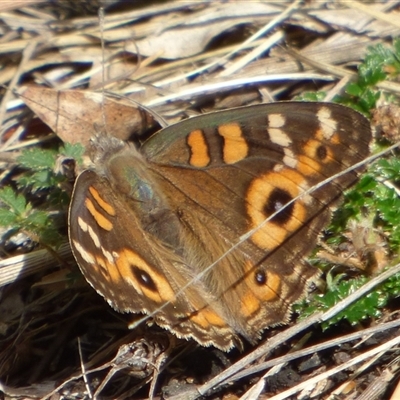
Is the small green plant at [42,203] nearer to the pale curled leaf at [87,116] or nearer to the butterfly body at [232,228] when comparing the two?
the pale curled leaf at [87,116]

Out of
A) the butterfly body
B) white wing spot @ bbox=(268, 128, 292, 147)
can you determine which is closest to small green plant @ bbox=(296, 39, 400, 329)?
the butterfly body

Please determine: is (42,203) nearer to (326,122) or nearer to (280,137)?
(280,137)

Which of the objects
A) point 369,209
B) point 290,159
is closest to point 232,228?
point 290,159

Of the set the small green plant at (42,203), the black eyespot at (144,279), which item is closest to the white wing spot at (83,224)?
the black eyespot at (144,279)

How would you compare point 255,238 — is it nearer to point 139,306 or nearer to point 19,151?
point 139,306

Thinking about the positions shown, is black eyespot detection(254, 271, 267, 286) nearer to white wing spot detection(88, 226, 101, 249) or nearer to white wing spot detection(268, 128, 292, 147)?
white wing spot detection(268, 128, 292, 147)

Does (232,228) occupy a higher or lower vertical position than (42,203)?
lower
